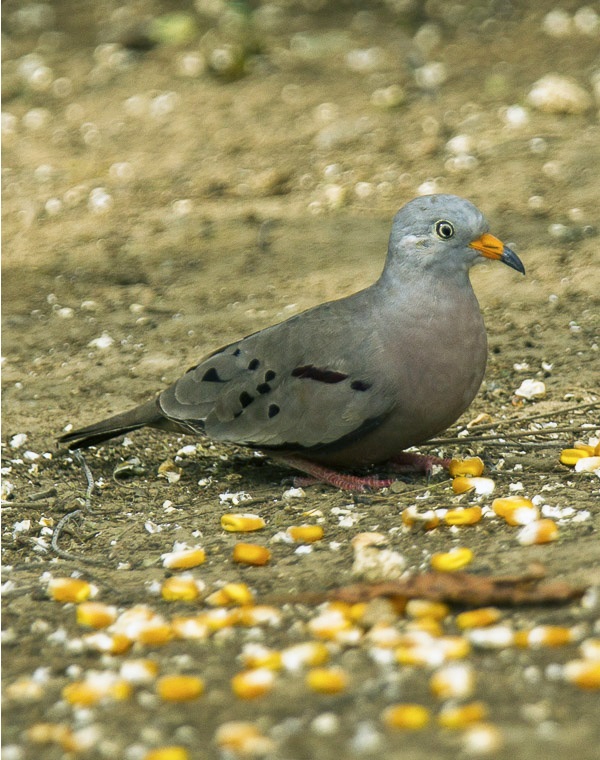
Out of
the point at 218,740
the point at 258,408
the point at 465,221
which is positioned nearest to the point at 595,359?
the point at 465,221

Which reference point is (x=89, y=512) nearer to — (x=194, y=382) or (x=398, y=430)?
(x=194, y=382)

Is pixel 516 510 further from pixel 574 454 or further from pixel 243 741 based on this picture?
pixel 243 741

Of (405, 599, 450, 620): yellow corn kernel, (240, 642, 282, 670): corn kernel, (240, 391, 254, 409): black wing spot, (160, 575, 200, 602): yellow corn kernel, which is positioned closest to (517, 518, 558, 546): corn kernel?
(405, 599, 450, 620): yellow corn kernel

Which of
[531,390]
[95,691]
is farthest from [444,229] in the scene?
[95,691]

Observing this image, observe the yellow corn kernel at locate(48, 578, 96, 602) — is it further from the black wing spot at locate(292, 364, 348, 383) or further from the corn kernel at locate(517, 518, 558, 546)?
the corn kernel at locate(517, 518, 558, 546)

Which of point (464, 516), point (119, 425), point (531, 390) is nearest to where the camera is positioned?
point (464, 516)

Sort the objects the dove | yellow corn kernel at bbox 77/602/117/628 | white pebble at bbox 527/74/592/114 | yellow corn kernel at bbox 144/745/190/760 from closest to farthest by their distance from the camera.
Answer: yellow corn kernel at bbox 144/745/190/760 < yellow corn kernel at bbox 77/602/117/628 < the dove < white pebble at bbox 527/74/592/114
